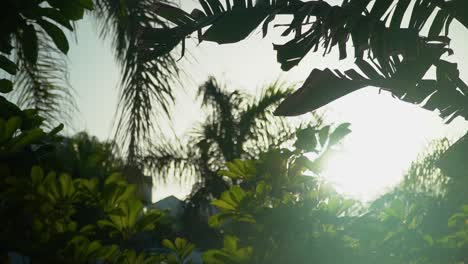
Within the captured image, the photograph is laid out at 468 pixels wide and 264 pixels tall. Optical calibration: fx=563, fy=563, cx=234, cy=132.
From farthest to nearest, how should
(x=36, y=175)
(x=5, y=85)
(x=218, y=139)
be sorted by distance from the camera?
(x=218, y=139), (x=36, y=175), (x=5, y=85)

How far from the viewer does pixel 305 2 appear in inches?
93.9

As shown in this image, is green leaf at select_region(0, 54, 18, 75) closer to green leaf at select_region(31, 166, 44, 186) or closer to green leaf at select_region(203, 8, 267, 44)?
green leaf at select_region(31, 166, 44, 186)

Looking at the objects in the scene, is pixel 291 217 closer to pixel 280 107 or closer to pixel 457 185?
pixel 280 107

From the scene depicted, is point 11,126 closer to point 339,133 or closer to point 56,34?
point 56,34

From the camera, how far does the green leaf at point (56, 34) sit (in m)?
1.40

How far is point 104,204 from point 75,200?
0.34ft

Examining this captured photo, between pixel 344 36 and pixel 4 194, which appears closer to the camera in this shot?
pixel 4 194

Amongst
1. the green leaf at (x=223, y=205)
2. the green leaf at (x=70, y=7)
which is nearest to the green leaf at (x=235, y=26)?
the green leaf at (x=223, y=205)

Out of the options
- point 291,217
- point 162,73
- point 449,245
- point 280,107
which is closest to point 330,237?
point 291,217

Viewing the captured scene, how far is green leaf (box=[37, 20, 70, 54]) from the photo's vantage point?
140 centimetres

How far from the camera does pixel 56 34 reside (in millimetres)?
1417

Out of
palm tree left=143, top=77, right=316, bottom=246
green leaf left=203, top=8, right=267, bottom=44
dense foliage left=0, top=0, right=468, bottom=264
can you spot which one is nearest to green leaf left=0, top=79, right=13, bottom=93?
dense foliage left=0, top=0, right=468, bottom=264

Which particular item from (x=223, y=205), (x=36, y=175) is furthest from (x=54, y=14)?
(x=223, y=205)

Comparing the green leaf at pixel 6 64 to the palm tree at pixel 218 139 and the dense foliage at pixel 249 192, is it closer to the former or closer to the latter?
the dense foliage at pixel 249 192
